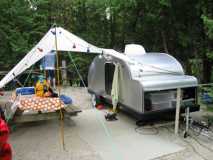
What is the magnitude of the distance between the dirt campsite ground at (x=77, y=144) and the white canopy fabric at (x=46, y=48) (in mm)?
1551

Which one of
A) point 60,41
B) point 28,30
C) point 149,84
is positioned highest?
point 28,30

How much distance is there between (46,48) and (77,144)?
2.58 metres

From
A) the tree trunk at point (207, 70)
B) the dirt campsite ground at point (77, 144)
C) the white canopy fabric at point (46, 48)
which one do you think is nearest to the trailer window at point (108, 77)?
the white canopy fabric at point (46, 48)

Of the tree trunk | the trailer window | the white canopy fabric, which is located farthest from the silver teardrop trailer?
the tree trunk

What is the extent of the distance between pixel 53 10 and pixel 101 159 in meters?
12.7

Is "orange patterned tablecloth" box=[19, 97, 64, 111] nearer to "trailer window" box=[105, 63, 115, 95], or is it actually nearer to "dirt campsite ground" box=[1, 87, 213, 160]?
"dirt campsite ground" box=[1, 87, 213, 160]

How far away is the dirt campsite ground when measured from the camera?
15.7ft

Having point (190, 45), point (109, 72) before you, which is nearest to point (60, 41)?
point (109, 72)

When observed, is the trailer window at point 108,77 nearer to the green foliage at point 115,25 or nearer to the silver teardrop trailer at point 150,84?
the silver teardrop trailer at point 150,84

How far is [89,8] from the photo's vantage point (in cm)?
1470

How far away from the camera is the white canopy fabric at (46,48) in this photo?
239 inches

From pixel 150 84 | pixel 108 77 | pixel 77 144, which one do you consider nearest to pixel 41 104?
pixel 77 144

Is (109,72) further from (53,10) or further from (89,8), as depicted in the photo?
(53,10)

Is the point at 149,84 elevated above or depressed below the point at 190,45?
below
